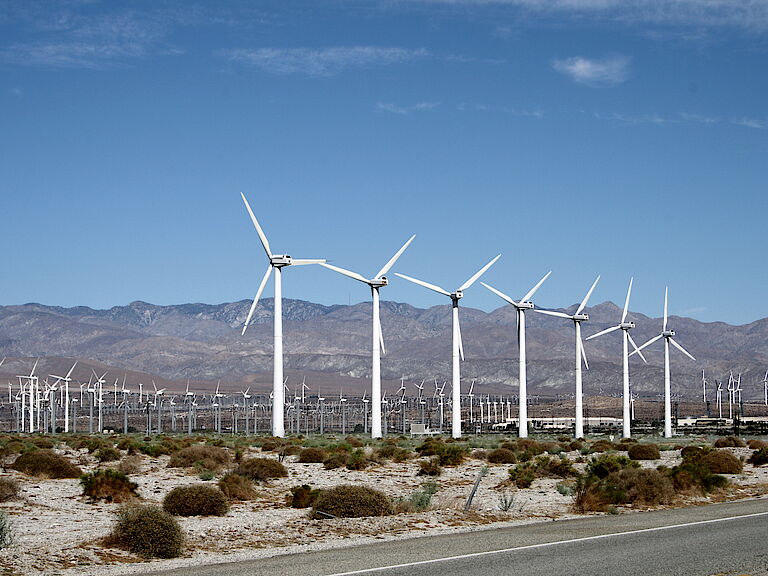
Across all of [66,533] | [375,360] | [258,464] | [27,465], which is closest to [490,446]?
[375,360]

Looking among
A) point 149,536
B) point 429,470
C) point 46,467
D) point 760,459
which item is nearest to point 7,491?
point 46,467

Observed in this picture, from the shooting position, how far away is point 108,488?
3438 centimetres

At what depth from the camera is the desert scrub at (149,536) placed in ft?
72.9

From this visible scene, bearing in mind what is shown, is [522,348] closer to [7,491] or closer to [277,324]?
[277,324]

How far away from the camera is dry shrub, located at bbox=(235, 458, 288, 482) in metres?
41.1

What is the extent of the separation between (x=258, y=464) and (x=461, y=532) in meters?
17.5

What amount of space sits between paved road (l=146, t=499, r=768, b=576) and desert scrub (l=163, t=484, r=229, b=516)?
24.9 feet

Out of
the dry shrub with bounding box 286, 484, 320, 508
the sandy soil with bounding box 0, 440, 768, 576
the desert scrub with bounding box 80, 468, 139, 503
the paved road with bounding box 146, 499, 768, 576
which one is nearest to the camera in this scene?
the paved road with bounding box 146, 499, 768, 576

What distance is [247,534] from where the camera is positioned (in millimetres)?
26250

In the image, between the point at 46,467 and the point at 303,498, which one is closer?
the point at 303,498

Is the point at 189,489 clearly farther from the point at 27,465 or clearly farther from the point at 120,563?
the point at 27,465

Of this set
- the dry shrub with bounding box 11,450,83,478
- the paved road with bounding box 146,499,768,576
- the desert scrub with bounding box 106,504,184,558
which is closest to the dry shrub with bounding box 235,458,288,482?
the dry shrub with bounding box 11,450,83,478

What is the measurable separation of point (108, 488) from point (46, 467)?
8.82 meters

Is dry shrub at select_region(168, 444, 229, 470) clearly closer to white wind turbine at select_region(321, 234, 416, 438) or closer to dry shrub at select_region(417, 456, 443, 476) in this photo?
dry shrub at select_region(417, 456, 443, 476)
